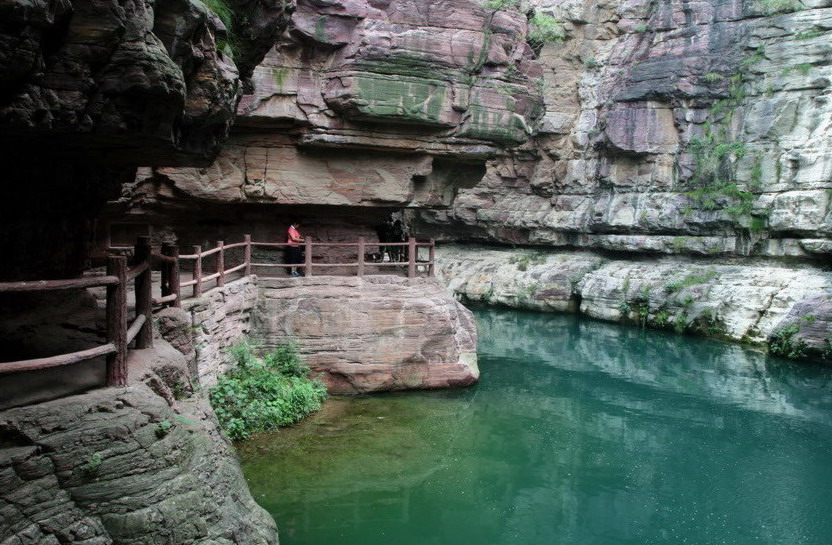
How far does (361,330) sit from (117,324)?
8.18 meters

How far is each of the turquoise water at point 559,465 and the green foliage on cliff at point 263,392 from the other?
294 mm

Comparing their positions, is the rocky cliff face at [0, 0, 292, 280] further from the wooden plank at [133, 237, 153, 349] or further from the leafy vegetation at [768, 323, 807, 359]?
the leafy vegetation at [768, 323, 807, 359]

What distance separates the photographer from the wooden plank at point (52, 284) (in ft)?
13.7

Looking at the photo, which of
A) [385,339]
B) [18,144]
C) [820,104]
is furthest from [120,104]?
[820,104]

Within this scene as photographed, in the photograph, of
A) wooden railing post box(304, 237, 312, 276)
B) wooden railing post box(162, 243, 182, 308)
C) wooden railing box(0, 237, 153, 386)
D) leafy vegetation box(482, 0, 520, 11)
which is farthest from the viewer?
leafy vegetation box(482, 0, 520, 11)

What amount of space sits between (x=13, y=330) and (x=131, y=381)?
5.12 ft

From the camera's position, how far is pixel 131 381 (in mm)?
4887

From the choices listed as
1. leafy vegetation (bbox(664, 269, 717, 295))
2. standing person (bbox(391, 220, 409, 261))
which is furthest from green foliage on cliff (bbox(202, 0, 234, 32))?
leafy vegetation (bbox(664, 269, 717, 295))

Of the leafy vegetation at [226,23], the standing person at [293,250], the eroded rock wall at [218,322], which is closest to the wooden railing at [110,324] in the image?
the leafy vegetation at [226,23]

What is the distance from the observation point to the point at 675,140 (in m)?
25.7

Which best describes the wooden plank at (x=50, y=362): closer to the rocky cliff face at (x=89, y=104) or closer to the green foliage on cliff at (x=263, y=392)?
the rocky cliff face at (x=89, y=104)

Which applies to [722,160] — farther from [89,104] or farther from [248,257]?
[89,104]

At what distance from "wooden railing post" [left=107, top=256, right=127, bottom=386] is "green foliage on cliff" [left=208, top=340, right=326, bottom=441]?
528cm

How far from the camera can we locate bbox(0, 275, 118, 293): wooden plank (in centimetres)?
417
